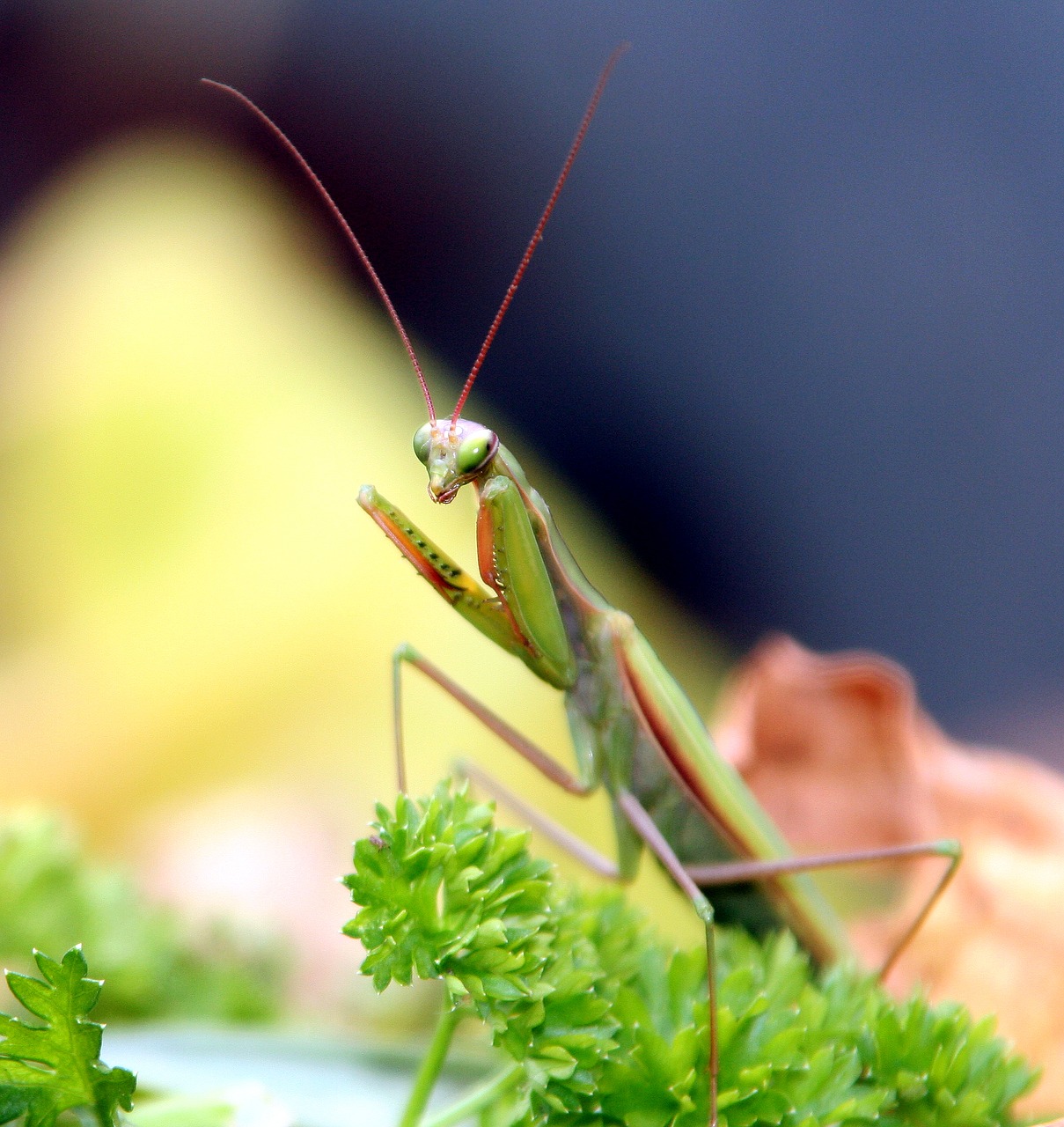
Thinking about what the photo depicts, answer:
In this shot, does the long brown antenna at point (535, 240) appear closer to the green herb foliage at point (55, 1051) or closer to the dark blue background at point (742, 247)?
the green herb foliage at point (55, 1051)

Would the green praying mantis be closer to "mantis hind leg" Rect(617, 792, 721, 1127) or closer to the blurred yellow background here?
"mantis hind leg" Rect(617, 792, 721, 1127)

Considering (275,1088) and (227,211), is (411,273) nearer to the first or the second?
(227,211)

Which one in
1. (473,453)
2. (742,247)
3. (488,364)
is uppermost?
(742,247)

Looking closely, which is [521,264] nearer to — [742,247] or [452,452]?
[452,452]

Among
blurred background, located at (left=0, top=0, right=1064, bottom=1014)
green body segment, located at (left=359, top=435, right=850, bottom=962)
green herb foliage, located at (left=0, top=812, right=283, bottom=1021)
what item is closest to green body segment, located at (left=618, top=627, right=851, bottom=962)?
green body segment, located at (left=359, top=435, right=850, bottom=962)

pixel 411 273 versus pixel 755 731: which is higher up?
pixel 411 273

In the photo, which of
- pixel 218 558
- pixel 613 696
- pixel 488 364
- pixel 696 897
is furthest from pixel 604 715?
pixel 488 364

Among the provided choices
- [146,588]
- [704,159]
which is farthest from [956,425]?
[146,588]
